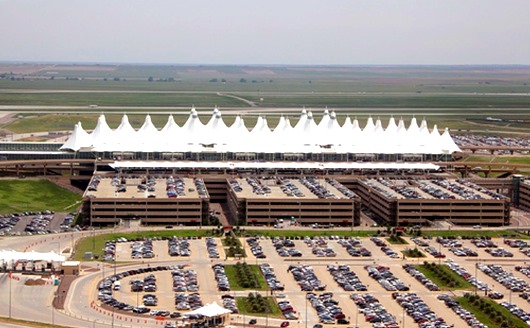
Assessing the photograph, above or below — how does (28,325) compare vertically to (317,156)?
below

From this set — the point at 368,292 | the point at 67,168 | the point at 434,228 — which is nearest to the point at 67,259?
the point at 368,292

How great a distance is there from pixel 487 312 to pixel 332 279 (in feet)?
41.7

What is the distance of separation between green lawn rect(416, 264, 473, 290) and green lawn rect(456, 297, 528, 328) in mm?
3904

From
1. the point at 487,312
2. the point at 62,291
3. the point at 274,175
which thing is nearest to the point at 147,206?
the point at 274,175

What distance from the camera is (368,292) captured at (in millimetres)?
81625

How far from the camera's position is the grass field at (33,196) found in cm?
11535

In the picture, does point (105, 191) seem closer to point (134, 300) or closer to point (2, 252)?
point (2, 252)

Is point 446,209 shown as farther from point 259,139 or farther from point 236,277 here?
point 259,139

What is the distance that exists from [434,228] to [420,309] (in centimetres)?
3115

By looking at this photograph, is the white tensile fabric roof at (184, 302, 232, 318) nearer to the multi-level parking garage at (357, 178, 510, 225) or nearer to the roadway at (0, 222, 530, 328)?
the roadway at (0, 222, 530, 328)

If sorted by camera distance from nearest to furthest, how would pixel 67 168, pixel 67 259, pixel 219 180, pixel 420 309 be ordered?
1. pixel 420 309
2. pixel 67 259
3. pixel 219 180
4. pixel 67 168

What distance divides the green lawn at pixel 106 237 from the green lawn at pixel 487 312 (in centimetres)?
2777

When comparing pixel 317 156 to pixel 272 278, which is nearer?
pixel 272 278

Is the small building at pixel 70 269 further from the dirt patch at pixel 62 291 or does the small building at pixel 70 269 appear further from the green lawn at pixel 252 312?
the green lawn at pixel 252 312
